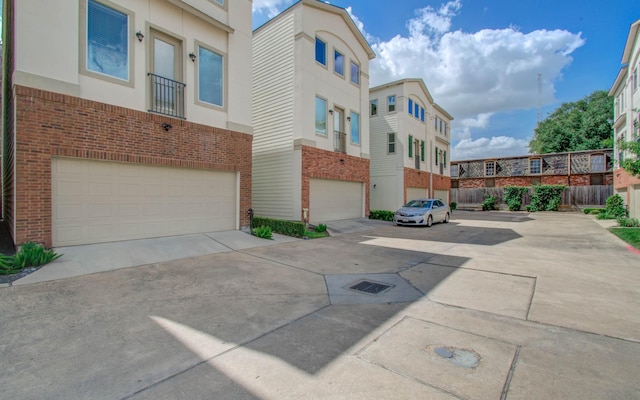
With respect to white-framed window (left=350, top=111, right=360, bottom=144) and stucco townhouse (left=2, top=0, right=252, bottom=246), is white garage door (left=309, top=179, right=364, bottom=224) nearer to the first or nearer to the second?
white-framed window (left=350, top=111, right=360, bottom=144)

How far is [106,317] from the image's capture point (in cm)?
406

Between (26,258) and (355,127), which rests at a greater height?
(355,127)

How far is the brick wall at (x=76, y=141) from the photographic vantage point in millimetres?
6559

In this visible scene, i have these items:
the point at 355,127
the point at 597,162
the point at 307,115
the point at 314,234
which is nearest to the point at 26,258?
the point at 314,234

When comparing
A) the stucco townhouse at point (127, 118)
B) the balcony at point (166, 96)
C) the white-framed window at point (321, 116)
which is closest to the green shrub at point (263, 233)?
the stucco townhouse at point (127, 118)

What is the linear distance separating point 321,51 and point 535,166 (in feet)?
90.4

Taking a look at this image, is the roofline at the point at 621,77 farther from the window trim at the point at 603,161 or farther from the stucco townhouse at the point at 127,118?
the stucco townhouse at the point at 127,118

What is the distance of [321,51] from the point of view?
14.5m

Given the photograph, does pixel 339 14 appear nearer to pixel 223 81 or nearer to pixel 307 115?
pixel 307 115

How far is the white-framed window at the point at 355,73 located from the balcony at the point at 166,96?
392 inches

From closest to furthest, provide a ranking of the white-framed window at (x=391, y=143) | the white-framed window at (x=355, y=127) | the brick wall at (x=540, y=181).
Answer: the white-framed window at (x=355, y=127)
the white-framed window at (x=391, y=143)
the brick wall at (x=540, y=181)

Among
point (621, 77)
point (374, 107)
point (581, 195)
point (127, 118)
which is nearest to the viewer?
point (127, 118)

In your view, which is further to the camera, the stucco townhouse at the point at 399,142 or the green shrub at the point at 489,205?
the green shrub at the point at 489,205

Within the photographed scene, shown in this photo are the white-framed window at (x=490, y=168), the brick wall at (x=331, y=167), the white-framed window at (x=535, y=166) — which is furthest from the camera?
the white-framed window at (x=490, y=168)
